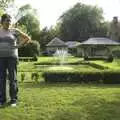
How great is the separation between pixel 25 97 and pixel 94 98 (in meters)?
1.46

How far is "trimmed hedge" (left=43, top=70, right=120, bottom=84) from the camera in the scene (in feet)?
51.3

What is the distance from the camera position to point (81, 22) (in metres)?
103

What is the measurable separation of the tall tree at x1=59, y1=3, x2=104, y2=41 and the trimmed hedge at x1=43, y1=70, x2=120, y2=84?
8647 centimetres

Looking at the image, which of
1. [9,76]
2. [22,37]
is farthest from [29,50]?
[9,76]

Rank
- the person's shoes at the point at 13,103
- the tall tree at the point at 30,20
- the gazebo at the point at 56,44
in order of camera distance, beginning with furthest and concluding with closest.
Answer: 1. the tall tree at the point at 30,20
2. the gazebo at the point at 56,44
3. the person's shoes at the point at 13,103

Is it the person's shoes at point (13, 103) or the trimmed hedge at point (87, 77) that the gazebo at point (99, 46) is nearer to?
the trimmed hedge at point (87, 77)

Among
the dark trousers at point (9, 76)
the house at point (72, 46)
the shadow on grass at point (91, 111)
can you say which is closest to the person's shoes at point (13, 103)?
the dark trousers at point (9, 76)

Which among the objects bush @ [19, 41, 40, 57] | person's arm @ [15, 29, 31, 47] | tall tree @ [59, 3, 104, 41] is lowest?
bush @ [19, 41, 40, 57]

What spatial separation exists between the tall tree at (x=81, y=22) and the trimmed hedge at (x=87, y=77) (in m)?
86.5

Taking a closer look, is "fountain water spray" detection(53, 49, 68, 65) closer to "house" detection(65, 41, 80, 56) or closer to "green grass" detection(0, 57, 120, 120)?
"house" detection(65, 41, 80, 56)

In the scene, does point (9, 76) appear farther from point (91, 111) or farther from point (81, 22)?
point (81, 22)

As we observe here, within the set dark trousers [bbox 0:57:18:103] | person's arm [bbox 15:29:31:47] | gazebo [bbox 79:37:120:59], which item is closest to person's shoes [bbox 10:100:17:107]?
dark trousers [bbox 0:57:18:103]

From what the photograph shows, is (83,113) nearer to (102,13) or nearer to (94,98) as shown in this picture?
(94,98)

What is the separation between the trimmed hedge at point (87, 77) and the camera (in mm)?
15641
